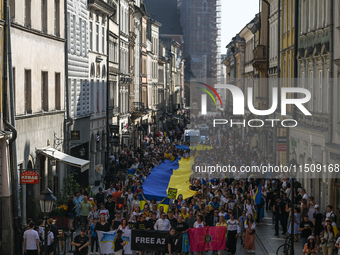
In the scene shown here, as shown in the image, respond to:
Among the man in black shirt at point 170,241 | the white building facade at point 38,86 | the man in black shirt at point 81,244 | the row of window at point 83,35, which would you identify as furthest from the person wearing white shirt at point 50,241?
the row of window at point 83,35

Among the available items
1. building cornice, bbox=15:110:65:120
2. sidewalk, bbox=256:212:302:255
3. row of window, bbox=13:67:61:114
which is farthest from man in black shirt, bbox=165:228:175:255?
row of window, bbox=13:67:61:114

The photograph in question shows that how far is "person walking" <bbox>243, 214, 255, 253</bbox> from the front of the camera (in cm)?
1918

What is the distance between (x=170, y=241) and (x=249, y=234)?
287 cm

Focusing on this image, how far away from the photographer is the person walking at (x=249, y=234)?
1918 cm

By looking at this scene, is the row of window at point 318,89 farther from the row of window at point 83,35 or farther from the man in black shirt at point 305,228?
the row of window at point 83,35

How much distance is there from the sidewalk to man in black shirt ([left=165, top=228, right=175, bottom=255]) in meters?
3.45

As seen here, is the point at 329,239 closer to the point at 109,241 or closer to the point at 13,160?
the point at 109,241

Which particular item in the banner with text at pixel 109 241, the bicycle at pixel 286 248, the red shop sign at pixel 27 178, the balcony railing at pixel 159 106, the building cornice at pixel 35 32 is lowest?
the bicycle at pixel 286 248

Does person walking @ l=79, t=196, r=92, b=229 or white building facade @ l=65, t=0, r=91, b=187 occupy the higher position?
white building facade @ l=65, t=0, r=91, b=187

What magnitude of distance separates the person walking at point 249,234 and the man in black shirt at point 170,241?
270 centimetres

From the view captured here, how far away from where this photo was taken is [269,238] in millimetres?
22203

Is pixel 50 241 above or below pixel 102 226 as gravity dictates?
below

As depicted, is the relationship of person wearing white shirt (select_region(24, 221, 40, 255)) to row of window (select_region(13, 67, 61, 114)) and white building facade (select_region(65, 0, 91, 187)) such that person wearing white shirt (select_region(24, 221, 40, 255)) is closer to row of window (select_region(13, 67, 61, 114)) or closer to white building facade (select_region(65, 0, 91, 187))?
row of window (select_region(13, 67, 61, 114))

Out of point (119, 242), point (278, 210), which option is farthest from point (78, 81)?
point (119, 242)
